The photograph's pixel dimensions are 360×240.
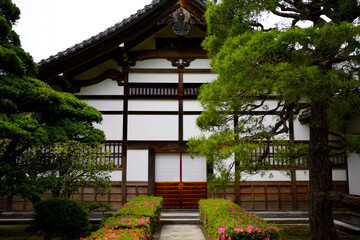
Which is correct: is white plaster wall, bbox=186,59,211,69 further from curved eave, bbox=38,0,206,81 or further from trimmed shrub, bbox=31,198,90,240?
trimmed shrub, bbox=31,198,90,240

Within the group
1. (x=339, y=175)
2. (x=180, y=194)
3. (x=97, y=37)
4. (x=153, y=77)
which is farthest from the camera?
(x=153, y=77)

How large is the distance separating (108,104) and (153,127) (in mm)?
1795

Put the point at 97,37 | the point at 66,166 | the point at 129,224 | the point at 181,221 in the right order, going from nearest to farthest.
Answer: the point at 129,224, the point at 66,166, the point at 181,221, the point at 97,37

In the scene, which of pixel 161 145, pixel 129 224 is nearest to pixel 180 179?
pixel 161 145

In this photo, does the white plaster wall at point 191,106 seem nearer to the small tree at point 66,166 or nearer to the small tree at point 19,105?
the small tree at point 66,166

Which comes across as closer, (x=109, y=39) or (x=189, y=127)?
(x=109, y=39)

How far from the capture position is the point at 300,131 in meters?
10.5

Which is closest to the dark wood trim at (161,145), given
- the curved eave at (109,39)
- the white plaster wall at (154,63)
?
the white plaster wall at (154,63)

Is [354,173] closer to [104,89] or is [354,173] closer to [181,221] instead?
[181,221]

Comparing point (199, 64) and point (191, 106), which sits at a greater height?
point (199, 64)

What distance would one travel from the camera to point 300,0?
5.27 metres

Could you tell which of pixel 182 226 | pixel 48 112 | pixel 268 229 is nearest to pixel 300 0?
pixel 268 229

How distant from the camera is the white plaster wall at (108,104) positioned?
10414 mm

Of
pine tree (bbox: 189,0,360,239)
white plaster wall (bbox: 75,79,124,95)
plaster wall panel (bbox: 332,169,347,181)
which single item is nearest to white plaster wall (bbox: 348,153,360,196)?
plaster wall panel (bbox: 332,169,347,181)
